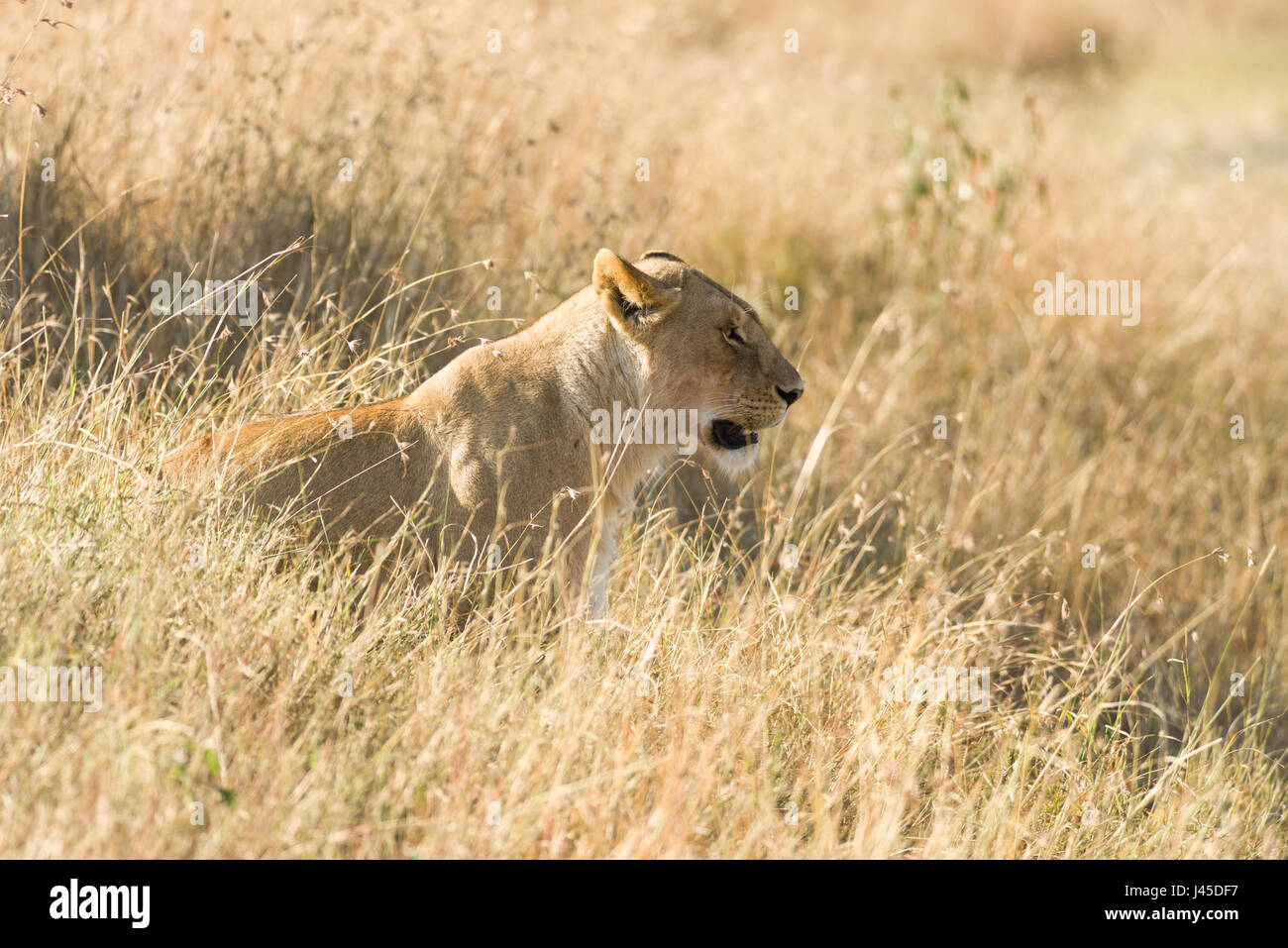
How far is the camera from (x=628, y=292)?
4.55m

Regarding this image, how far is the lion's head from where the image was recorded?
4613 millimetres

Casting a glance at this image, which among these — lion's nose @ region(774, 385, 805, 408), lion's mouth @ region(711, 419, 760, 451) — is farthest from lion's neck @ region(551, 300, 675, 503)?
lion's nose @ region(774, 385, 805, 408)

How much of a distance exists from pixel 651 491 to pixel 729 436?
3.81 ft

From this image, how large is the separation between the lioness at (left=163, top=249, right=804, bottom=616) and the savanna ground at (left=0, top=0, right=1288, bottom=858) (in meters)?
0.21

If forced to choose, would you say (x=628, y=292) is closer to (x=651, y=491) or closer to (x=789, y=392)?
(x=789, y=392)

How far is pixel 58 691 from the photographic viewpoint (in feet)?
10.6

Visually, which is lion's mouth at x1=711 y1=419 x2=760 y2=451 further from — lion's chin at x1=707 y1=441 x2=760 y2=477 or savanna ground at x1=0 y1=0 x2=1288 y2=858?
savanna ground at x1=0 y1=0 x2=1288 y2=858

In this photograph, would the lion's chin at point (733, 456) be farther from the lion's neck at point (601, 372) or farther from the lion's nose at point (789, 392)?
the lion's neck at point (601, 372)

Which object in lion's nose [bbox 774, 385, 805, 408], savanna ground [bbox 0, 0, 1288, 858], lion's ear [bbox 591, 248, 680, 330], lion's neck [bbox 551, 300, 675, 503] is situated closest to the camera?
savanna ground [bbox 0, 0, 1288, 858]
